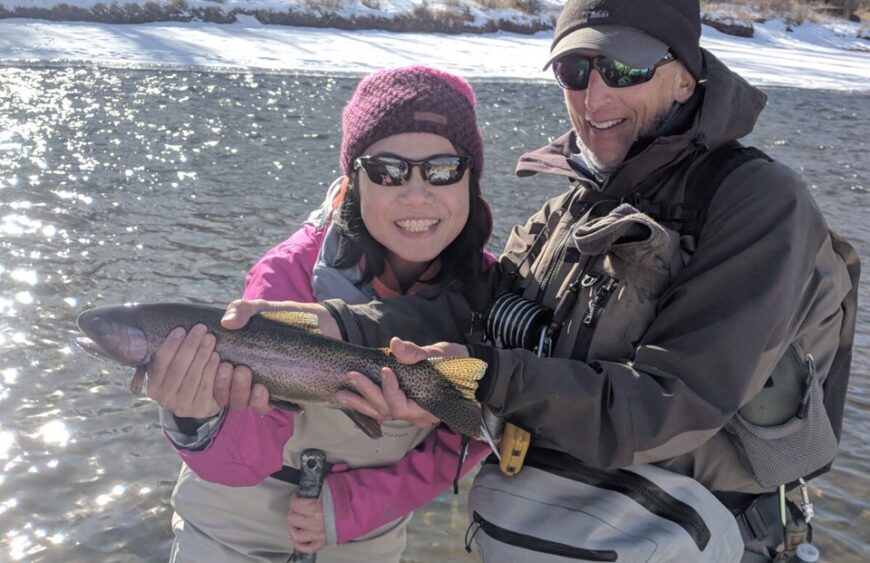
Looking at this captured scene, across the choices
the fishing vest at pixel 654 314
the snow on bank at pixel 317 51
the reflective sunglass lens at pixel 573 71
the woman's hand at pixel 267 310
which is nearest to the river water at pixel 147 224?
the snow on bank at pixel 317 51

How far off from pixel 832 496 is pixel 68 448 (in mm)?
4476

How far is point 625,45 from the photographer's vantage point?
2.88m

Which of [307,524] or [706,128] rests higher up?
[706,128]

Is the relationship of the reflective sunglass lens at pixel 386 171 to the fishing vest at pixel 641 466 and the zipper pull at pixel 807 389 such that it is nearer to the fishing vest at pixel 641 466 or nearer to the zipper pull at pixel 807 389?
the fishing vest at pixel 641 466

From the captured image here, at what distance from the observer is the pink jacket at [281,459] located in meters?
3.03

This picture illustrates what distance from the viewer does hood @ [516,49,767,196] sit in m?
2.74

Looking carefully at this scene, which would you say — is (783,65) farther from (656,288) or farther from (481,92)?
(656,288)

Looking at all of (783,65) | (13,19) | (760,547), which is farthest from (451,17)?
(760,547)

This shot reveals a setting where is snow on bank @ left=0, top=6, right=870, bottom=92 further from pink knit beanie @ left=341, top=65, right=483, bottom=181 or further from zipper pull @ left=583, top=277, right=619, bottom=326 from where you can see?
zipper pull @ left=583, top=277, right=619, bottom=326

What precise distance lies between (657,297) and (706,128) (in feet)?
1.85

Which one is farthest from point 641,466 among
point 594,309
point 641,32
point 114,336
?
point 114,336

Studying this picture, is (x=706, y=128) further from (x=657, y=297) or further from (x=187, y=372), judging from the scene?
(x=187, y=372)

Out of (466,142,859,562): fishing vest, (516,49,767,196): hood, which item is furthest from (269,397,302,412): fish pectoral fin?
(516,49,767,196): hood

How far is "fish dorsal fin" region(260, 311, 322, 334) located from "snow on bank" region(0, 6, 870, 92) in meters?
17.1
